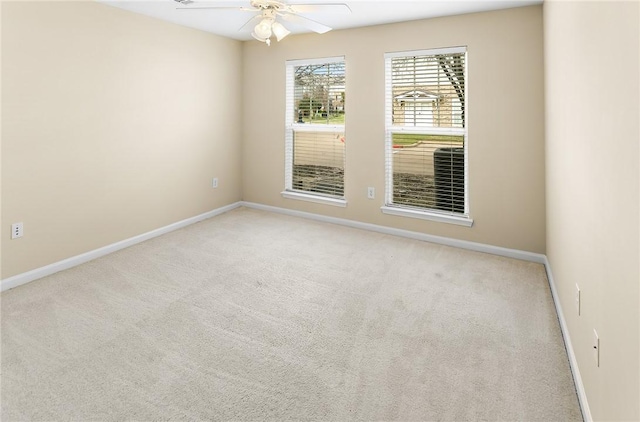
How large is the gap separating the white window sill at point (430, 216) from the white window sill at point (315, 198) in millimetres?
→ 570

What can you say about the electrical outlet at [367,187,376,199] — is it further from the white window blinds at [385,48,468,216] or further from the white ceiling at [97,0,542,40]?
the white ceiling at [97,0,542,40]

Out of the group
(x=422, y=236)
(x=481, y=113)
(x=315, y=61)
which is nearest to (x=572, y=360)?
(x=422, y=236)

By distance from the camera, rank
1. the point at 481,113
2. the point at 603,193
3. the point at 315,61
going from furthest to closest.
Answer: the point at 315,61 → the point at 481,113 → the point at 603,193

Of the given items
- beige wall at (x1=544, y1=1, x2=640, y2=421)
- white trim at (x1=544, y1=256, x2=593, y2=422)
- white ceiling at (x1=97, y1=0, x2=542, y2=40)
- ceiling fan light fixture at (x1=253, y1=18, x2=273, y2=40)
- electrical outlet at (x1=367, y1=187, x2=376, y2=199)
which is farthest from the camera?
electrical outlet at (x1=367, y1=187, x2=376, y2=199)

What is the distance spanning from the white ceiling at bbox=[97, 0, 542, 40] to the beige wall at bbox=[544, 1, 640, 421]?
1.23m

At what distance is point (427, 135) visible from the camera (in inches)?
157

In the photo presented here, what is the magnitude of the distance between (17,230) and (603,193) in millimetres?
3747

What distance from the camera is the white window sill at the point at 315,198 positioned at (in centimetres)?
460

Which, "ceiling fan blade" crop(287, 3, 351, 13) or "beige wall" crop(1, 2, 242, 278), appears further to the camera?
"ceiling fan blade" crop(287, 3, 351, 13)

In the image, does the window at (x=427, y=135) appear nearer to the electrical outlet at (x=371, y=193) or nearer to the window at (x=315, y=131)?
the electrical outlet at (x=371, y=193)

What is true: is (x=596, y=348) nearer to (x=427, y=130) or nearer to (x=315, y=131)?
(x=427, y=130)

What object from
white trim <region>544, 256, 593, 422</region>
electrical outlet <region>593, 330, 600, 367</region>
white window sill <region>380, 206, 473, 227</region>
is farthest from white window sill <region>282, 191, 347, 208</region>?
electrical outlet <region>593, 330, 600, 367</region>

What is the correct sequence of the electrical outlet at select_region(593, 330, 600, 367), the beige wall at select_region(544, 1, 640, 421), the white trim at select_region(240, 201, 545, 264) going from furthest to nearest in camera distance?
the white trim at select_region(240, 201, 545, 264)
the electrical outlet at select_region(593, 330, 600, 367)
the beige wall at select_region(544, 1, 640, 421)

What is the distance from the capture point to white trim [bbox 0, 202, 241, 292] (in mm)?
2926
